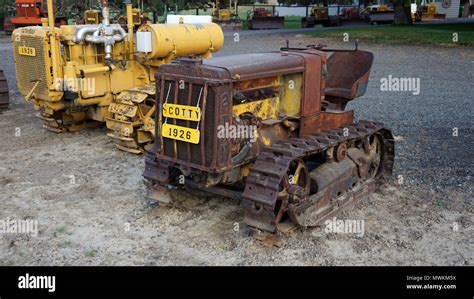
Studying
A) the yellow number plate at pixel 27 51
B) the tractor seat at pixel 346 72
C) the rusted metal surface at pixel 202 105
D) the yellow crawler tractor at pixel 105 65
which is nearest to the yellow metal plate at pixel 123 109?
the yellow crawler tractor at pixel 105 65

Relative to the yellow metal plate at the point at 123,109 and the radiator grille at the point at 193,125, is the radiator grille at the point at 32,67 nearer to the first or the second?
the yellow metal plate at the point at 123,109

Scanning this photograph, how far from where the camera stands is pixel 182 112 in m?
5.93

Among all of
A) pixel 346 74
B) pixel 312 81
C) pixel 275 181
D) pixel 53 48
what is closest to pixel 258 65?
pixel 312 81

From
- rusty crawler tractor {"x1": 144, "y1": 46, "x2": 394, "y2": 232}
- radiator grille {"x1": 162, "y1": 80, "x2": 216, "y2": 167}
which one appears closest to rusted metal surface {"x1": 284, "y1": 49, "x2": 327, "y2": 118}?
rusty crawler tractor {"x1": 144, "y1": 46, "x2": 394, "y2": 232}

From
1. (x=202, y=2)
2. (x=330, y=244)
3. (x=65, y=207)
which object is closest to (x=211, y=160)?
(x=330, y=244)

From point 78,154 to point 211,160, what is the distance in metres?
4.11

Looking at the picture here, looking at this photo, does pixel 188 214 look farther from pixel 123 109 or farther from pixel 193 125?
pixel 123 109

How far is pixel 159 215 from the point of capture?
21.5 ft
